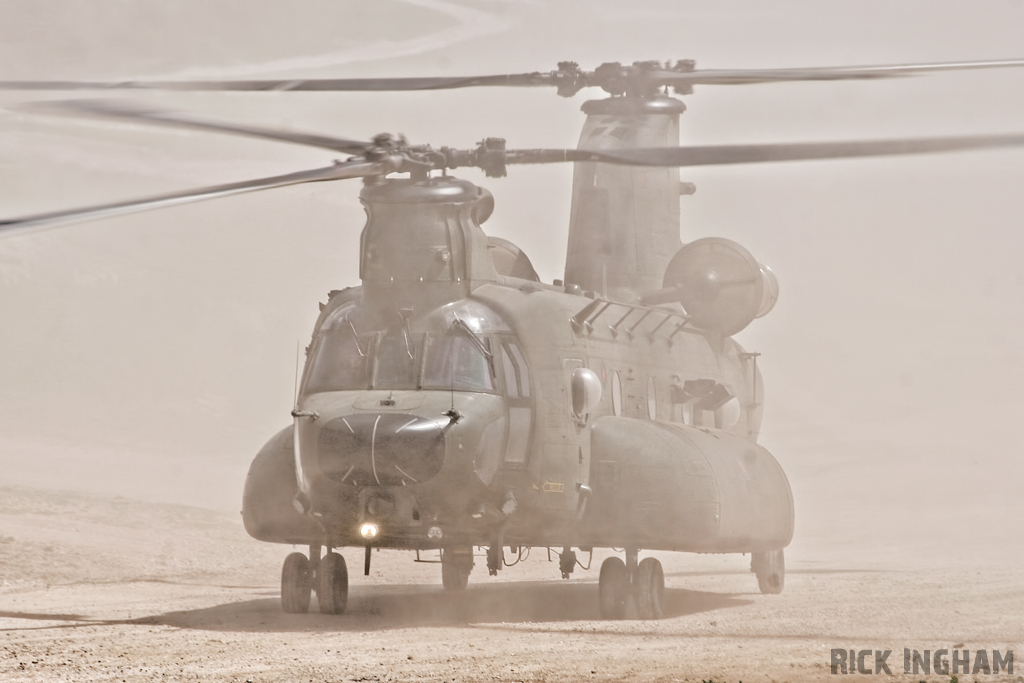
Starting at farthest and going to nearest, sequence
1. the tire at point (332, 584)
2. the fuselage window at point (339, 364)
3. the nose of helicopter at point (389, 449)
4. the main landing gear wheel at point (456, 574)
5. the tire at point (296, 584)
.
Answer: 1. the main landing gear wheel at point (456, 574)
2. the tire at point (296, 584)
3. the tire at point (332, 584)
4. the fuselage window at point (339, 364)
5. the nose of helicopter at point (389, 449)

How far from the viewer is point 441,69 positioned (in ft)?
218

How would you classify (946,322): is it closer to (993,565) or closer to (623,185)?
(993,565)

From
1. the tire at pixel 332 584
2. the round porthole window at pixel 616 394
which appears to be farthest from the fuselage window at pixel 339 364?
the round porthole window at pixel 616 394

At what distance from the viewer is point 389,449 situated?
36.7 ft

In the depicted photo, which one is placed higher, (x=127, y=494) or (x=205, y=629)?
(x=127, y=494)

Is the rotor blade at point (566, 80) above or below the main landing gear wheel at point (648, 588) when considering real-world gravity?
above

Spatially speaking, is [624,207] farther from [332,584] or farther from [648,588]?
[332,584]

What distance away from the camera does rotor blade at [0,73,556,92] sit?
35.2ft

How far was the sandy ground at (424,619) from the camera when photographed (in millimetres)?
9000

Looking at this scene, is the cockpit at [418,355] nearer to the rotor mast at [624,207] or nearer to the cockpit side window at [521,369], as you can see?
the cockpit side window at [521,369]

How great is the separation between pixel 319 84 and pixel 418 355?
8.02ft

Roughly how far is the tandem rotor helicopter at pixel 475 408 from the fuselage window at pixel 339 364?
20 mm

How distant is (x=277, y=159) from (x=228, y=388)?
25.2 meters

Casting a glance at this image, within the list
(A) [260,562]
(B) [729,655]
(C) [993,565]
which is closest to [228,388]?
(A) [260,562]
